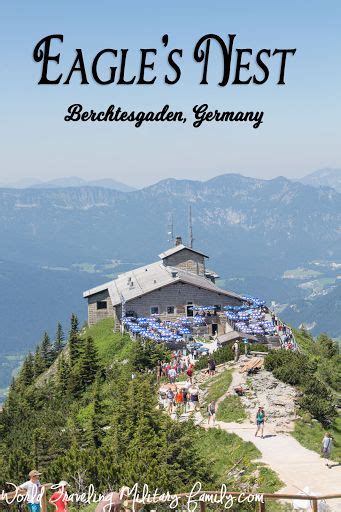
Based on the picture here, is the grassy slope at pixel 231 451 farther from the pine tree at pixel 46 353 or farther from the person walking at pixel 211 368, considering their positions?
the pine tree at pixel 46 353

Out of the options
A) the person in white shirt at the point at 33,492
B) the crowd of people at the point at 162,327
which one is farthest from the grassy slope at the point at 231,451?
the crowd of people at the point at 162,327

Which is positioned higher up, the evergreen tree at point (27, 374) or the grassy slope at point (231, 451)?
the evergreen tree at point (27, 374)

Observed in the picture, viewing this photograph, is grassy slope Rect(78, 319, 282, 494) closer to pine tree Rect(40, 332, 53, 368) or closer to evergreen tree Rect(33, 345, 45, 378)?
evergreen tree Rect(33, 345, 45, 378)

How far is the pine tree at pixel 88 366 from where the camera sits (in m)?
55.2

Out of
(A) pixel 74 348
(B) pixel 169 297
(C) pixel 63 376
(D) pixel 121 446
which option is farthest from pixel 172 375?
(B) pixel 169 297

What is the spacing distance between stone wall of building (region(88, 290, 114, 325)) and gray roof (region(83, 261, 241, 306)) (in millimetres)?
527

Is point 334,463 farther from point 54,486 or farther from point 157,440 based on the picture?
point 54,486

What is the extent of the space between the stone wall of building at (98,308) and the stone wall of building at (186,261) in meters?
7.95

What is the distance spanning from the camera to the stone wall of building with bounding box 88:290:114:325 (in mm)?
85562

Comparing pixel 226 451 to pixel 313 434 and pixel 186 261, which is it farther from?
pixel 186 261

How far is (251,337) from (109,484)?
3765 cm

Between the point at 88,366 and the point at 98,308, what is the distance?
99.9ft

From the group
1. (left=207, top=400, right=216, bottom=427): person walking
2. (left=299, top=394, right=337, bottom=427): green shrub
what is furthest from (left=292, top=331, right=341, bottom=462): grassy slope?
(left=207, top=400, right=216, bottom=427): person walking

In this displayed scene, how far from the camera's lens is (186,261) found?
8938 cm
